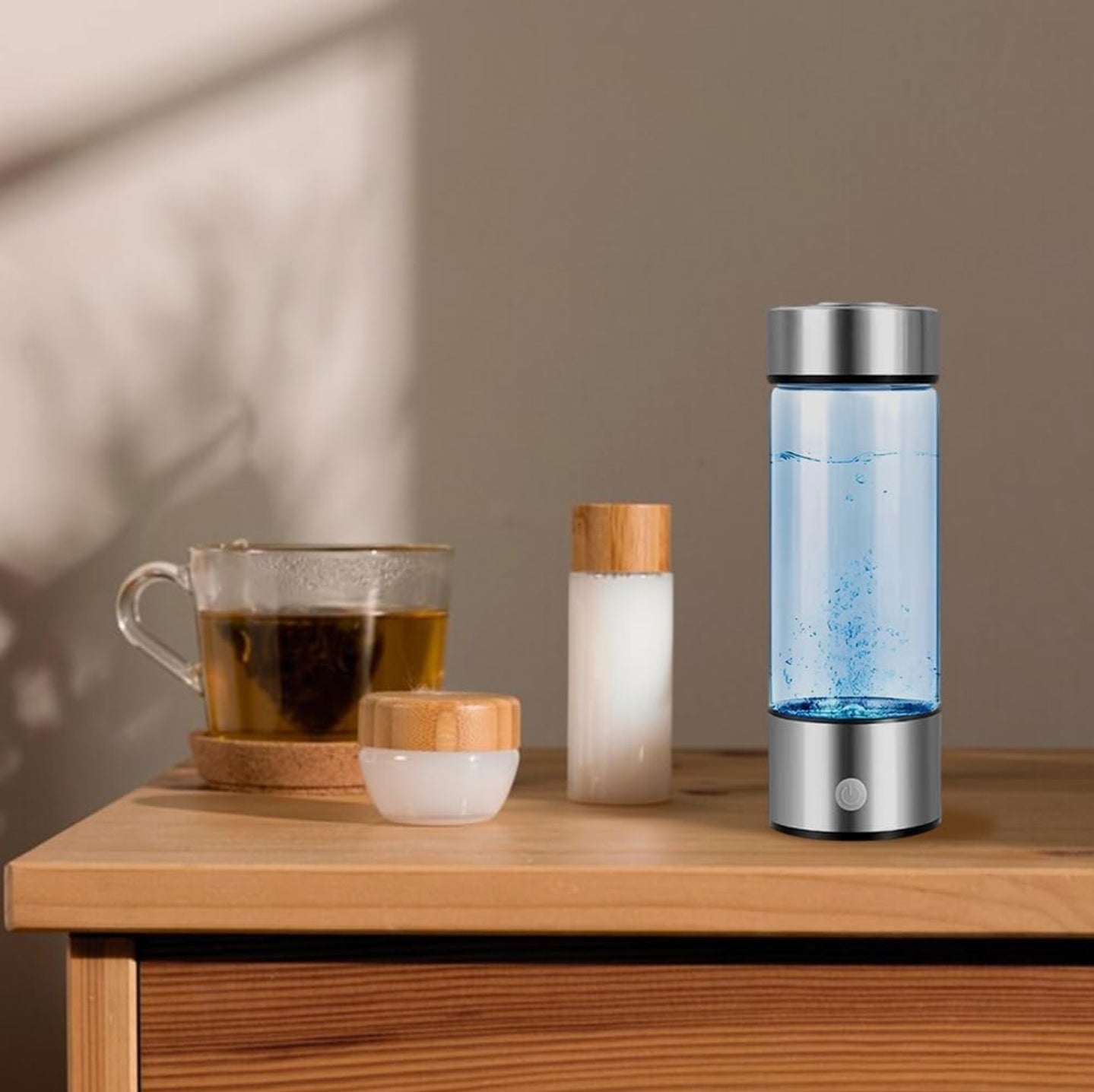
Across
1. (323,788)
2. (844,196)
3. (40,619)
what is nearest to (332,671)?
(323,788)

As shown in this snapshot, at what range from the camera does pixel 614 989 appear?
2.60 ft

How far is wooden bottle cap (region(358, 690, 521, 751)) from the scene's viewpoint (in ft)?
2.92

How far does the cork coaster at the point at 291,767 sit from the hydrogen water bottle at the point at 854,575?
271mm

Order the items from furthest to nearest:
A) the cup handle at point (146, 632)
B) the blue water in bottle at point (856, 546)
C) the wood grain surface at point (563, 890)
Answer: the cup handle at point (146, 632)
the blue water in bottle at point (856, 546)
the wood grain surface at point (563, 890)

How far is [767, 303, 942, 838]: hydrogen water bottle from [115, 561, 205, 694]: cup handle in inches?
16.4

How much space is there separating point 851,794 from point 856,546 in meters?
0.14

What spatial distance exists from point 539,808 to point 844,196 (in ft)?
2.06

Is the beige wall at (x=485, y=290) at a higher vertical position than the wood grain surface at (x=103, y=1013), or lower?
higher

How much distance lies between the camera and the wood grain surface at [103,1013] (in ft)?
2.59

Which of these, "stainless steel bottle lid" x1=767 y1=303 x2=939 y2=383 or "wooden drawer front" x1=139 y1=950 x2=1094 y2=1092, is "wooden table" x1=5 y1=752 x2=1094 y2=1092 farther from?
"stainless steel bottle lid" x1=767 y1=303 x2=939 y2=383

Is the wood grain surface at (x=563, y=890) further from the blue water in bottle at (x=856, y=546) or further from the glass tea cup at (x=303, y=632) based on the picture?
the glass tea cup at (x=303, y=632)

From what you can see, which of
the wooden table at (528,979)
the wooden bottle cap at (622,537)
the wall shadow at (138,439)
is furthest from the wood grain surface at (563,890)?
the wall shadow at (138,439)

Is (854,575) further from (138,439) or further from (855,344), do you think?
(138,439)

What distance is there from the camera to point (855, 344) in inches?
33.0
